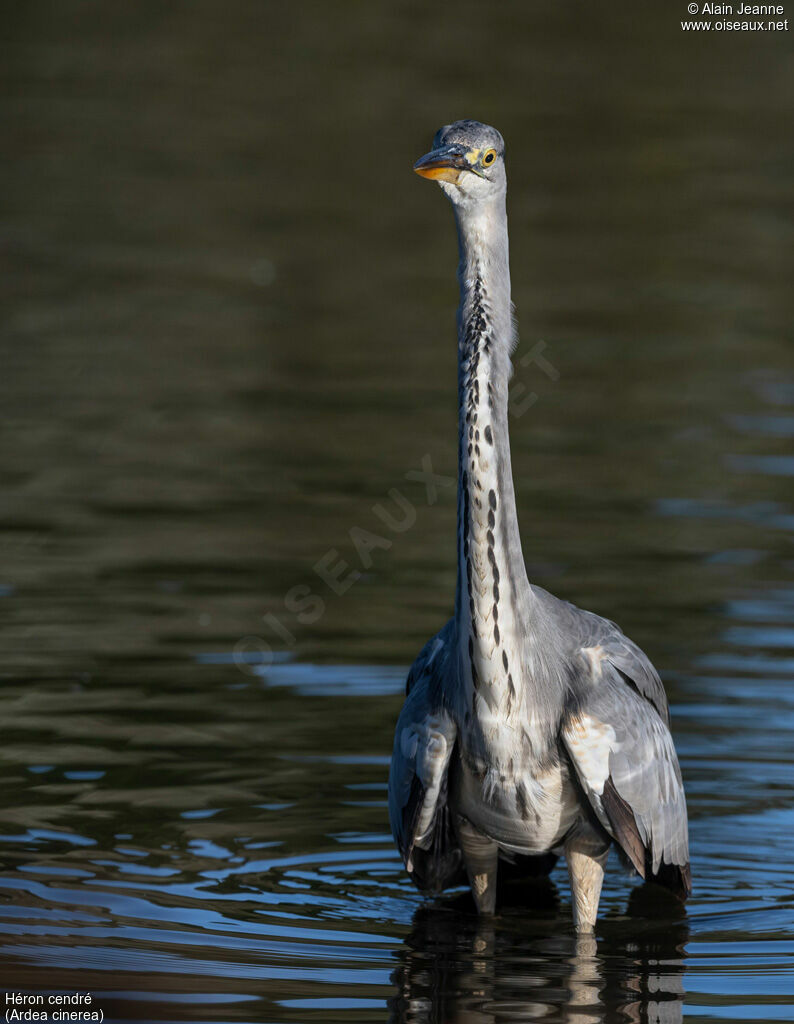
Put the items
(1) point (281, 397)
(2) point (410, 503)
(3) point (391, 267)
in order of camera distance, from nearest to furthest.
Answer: (2) point (410, 503) < (1) point (281, 397) < (3) point (391, 267)

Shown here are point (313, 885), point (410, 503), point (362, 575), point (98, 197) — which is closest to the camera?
point (313, 885)

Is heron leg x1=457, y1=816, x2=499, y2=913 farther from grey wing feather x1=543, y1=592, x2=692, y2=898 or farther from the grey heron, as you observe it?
grey wing feather x1=543, y1=592, x2=692, y2=898

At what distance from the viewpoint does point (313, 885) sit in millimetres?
8344

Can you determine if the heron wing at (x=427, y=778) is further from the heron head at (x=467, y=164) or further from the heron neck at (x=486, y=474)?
the heron head at (x=467, y=164)

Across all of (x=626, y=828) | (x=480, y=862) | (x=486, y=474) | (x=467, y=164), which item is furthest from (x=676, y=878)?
(x=467, y=164)

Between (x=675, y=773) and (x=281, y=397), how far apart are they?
30.4 feet

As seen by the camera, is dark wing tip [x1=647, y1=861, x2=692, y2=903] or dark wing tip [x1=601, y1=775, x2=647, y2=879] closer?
dark wing tip [x1=601, y1=775, x2=647, y2=879]

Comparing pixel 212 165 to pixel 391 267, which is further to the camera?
pixel 212 165

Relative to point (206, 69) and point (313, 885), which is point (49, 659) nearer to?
point (313, 885)

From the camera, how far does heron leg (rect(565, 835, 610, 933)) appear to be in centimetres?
A: 798

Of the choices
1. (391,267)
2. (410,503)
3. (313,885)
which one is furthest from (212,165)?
(313,885)

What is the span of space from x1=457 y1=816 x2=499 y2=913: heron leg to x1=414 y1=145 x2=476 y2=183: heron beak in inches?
102

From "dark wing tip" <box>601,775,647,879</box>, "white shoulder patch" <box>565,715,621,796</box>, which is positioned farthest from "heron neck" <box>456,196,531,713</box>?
"dark wing tip" <box>601,775,647,879</box>

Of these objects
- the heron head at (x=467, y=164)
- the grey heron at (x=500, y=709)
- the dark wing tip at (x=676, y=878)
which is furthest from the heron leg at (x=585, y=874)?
the heron head at (x=467, y=164)
